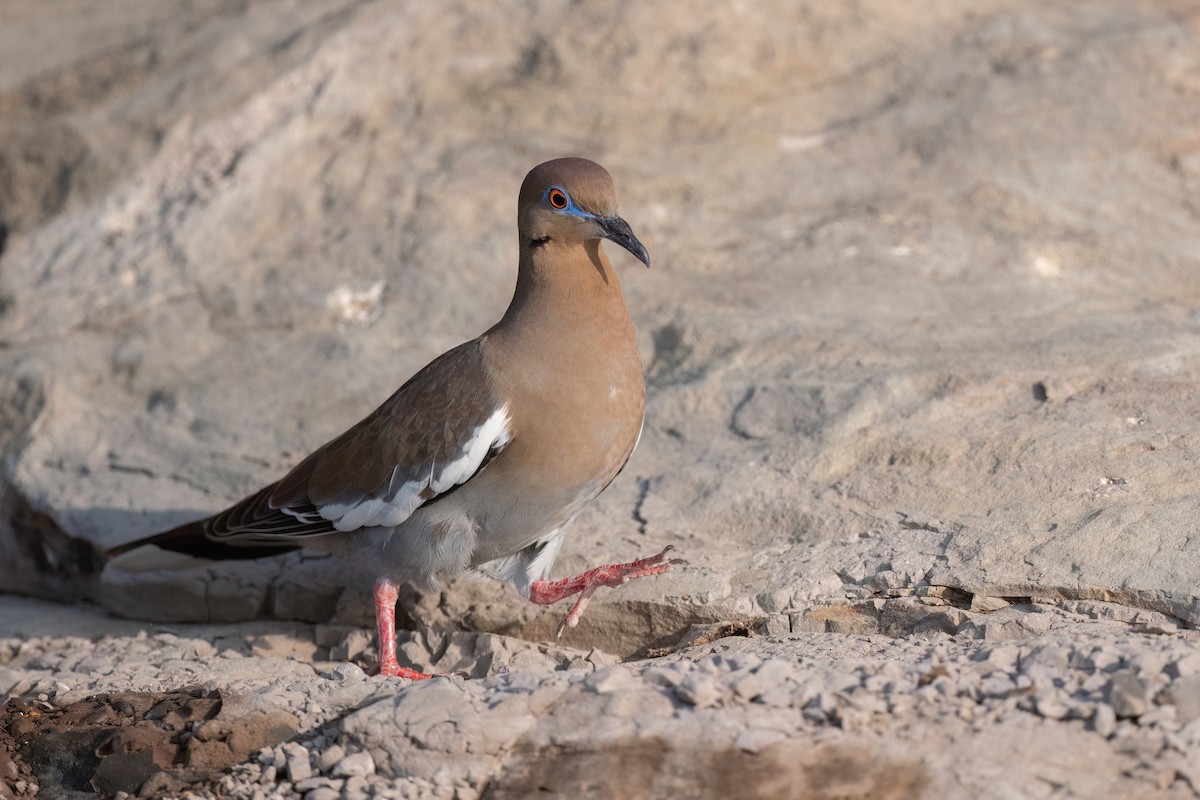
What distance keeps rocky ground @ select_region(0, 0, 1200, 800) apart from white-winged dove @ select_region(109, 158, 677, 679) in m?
0.40

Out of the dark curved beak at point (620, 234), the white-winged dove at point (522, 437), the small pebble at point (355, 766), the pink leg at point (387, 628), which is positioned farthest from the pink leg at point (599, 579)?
the small pebble at point (355, 766)

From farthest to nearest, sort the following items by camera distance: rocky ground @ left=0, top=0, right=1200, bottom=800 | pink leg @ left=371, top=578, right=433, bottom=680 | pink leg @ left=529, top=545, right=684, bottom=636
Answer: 1. pink leg @ left=529, top=545, right=684, bottom=636
2. pink leg @ left=371, top=578, right=433, bottom=680
3. rocky ground @ left=0, top=0, right=1200, bottom=800

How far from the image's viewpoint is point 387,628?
188 inches

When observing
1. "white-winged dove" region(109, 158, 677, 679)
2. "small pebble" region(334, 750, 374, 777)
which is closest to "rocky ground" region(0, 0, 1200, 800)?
"small pebble" region(334, 750, 374, 777)

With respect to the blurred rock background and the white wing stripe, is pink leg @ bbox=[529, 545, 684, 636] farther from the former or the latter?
the white wing stripe

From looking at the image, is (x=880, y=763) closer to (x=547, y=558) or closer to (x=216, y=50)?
(x=547, y=558)

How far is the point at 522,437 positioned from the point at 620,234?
0.77 meters

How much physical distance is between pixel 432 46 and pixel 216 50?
1.52 meters

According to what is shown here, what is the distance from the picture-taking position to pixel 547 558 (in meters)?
4.89

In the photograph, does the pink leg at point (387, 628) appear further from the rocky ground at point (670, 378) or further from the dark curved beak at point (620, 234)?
the dark curved beak at point (620, 234)

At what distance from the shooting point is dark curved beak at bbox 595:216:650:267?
173 inches

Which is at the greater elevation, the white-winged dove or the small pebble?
the white-winged dove

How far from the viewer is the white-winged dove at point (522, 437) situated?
14.6ft

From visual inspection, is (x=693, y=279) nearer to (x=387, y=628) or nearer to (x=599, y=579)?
(x=599, y=579)
